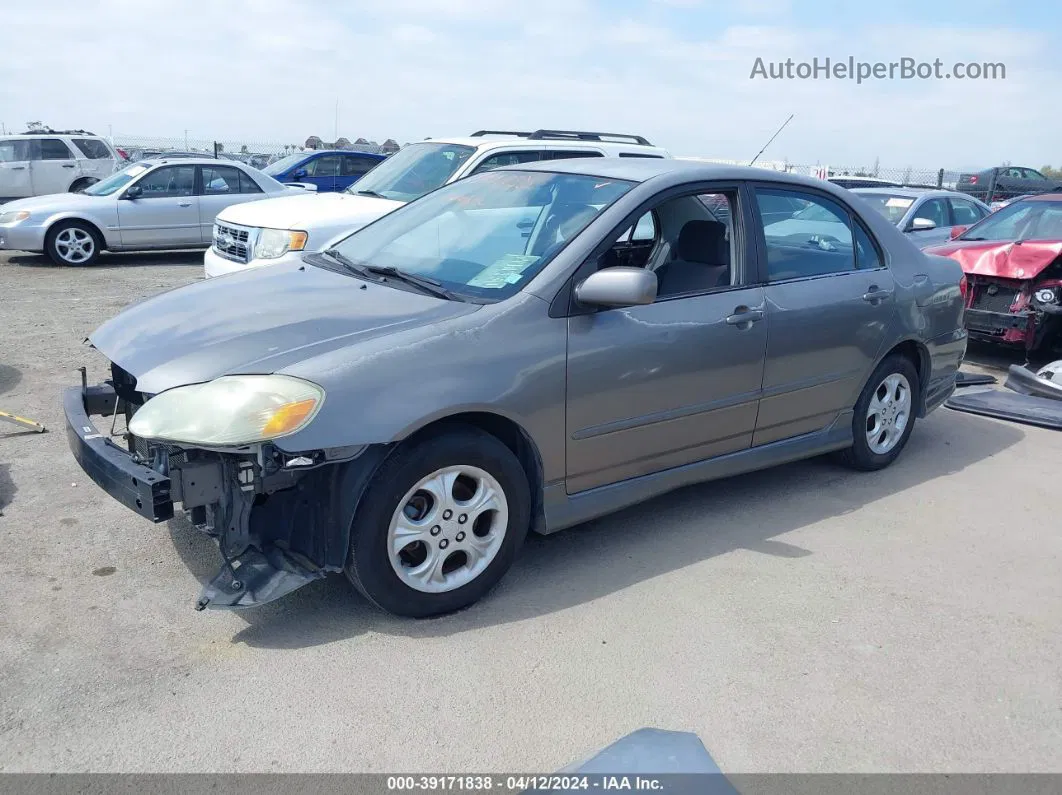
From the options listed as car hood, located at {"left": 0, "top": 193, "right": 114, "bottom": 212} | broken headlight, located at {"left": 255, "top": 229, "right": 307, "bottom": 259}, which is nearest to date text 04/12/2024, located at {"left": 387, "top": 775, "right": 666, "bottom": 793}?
broken headlight, located at {"left": 255, "top": 229, "right": 307, "bottom": 259}

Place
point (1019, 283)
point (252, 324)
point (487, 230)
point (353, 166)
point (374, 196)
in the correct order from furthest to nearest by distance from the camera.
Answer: point (353, 166)
point (374, 196)
point (1019, 283)
point (487, 230)
point (252, 324)

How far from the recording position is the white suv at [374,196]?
7.95 m

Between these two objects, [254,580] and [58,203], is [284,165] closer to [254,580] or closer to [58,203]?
[58,203]

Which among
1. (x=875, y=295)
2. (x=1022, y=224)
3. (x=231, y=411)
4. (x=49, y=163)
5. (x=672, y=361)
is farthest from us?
(x=49, y=163)

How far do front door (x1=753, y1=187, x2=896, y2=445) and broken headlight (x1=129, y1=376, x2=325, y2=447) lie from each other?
7.88ft

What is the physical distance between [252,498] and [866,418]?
11.7 ft

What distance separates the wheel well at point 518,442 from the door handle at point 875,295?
7.68 feet

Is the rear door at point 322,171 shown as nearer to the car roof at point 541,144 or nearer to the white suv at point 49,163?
the white suv at point 49,163

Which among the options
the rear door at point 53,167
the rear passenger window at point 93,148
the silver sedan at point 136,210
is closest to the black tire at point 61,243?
the silver sedan at point 136,210

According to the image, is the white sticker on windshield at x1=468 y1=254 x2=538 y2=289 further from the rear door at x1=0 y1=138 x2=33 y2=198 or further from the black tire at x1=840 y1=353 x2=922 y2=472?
the rear door at x1=0 y1=138 x2=33 y2=198

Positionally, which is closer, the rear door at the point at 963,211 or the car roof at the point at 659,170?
the car roof at the point at 659,170

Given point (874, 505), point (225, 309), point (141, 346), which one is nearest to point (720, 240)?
point (874, 505)

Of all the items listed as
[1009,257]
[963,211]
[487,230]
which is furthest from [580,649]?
[963,211]

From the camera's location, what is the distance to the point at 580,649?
3.48 meters
